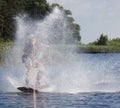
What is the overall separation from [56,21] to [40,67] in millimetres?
5793

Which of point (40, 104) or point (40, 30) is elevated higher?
point (40, 30)

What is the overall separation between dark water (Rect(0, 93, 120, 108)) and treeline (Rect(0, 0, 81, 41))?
76034 millimetres

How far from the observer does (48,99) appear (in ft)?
104

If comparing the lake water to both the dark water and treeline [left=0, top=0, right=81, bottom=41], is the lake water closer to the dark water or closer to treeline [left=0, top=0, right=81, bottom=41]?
the dark water

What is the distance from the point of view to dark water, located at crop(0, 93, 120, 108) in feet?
96.3

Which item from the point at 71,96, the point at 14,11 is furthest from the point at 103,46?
the point at 71,96

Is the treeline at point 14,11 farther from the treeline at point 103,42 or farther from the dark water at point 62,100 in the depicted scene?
the dark water at point 62,100

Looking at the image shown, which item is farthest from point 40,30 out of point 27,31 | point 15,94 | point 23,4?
point 23,4

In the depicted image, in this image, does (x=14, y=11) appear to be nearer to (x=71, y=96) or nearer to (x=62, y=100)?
(x=71, y=96)

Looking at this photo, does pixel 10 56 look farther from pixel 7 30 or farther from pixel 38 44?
pixel 7 30

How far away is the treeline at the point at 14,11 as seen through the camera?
113 m

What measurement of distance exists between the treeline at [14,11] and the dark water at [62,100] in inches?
2993

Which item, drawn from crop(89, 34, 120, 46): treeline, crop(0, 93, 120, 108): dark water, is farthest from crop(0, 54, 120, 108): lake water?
crop(89, 34, 120, 46): treeline

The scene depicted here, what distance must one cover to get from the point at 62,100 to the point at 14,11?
3371 inches
